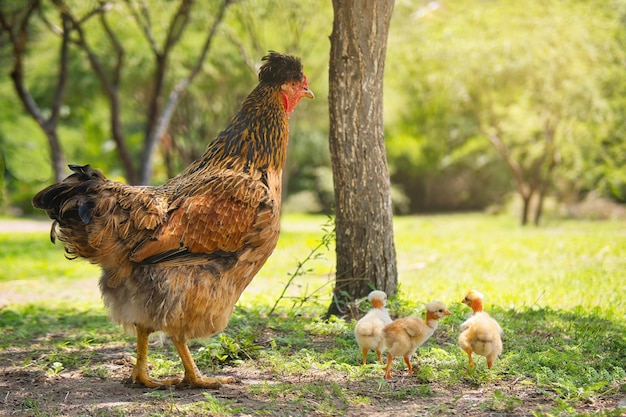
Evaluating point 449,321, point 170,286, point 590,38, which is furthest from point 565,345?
point 590,38

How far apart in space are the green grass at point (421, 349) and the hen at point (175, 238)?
0.58m

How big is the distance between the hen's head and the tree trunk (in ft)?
3.65

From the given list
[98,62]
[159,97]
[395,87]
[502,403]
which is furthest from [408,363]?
[395,87]

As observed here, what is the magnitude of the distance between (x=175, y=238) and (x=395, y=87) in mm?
18679

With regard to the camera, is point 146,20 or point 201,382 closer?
point 201,382

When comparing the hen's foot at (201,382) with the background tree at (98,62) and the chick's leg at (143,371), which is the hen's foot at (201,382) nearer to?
the chick's leg at (143,371)

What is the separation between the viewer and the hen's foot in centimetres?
482

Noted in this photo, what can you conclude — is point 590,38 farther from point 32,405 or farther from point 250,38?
point 32,405

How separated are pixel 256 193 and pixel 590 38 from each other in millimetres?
13855

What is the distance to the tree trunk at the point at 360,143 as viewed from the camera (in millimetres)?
6465

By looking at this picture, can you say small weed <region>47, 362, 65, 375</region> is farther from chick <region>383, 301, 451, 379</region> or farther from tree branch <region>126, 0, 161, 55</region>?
tree branch <region>126, 0, 161, 55</region>

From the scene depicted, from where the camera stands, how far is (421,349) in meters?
5.48

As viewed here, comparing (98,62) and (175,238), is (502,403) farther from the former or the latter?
(98,62)

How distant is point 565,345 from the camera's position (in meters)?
5.54
